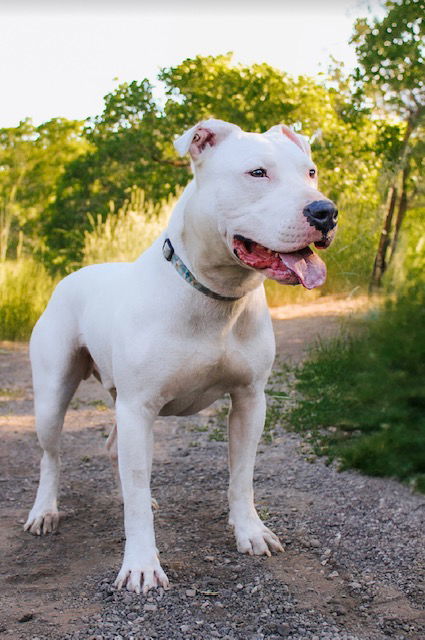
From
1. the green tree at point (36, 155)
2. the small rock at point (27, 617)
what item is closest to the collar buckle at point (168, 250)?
the small rock at point (27, 617)

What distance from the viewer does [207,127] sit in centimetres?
304

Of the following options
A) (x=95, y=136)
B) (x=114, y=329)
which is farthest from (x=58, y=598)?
(x=95, y=136)

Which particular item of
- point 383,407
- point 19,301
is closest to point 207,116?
point 19,301

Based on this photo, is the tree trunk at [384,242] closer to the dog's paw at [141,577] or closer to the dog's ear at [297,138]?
the dog's ear at [297,138]

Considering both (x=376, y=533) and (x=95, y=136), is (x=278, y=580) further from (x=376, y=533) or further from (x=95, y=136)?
(x=95, y=136)

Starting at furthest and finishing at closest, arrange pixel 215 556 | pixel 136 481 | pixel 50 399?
pixel 50 399
pixel 215 556
pixel 136 481

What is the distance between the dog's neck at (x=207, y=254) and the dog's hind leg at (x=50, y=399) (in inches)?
40.0

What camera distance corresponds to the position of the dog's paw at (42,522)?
3.85 meters

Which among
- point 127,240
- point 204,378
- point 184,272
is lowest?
point 127,240

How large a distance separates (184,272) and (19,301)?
736 centimetres

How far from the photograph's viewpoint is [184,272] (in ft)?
10.3

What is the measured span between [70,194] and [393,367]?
1371 cm

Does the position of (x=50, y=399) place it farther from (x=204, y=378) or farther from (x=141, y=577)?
(x=141, y=577)

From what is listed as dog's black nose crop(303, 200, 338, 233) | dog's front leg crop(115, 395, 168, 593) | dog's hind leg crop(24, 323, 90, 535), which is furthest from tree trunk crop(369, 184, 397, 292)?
dog's black nose crop(303, 200, 338, 233)
